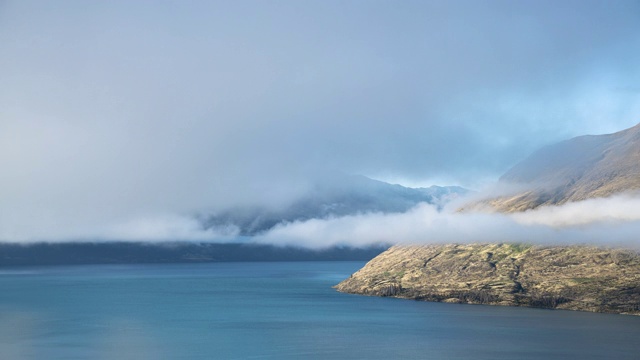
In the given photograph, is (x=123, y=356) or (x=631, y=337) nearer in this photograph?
(x=123, y=356)

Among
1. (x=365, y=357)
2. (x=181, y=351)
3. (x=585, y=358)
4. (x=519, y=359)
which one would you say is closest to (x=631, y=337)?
(x=585, y=358)

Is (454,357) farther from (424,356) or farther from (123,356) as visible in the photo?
→ (123,356)

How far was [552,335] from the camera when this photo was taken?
200 m

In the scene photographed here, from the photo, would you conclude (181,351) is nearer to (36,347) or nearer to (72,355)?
(72,355)

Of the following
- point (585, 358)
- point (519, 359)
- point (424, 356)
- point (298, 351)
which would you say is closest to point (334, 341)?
point (298, 351)

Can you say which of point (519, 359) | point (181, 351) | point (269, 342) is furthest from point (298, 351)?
point (519, 359)

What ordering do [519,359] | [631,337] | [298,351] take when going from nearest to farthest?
[519,359] < [298,351] < [631,337]

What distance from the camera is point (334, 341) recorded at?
646ft

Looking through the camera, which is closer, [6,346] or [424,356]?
[424,356]

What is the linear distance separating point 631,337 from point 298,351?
304 feet

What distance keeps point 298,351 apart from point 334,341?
1831cm

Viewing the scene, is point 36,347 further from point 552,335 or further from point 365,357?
point 552,335

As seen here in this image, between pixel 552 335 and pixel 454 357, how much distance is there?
43.9 m

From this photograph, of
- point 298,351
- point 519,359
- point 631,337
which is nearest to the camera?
point 519,359
